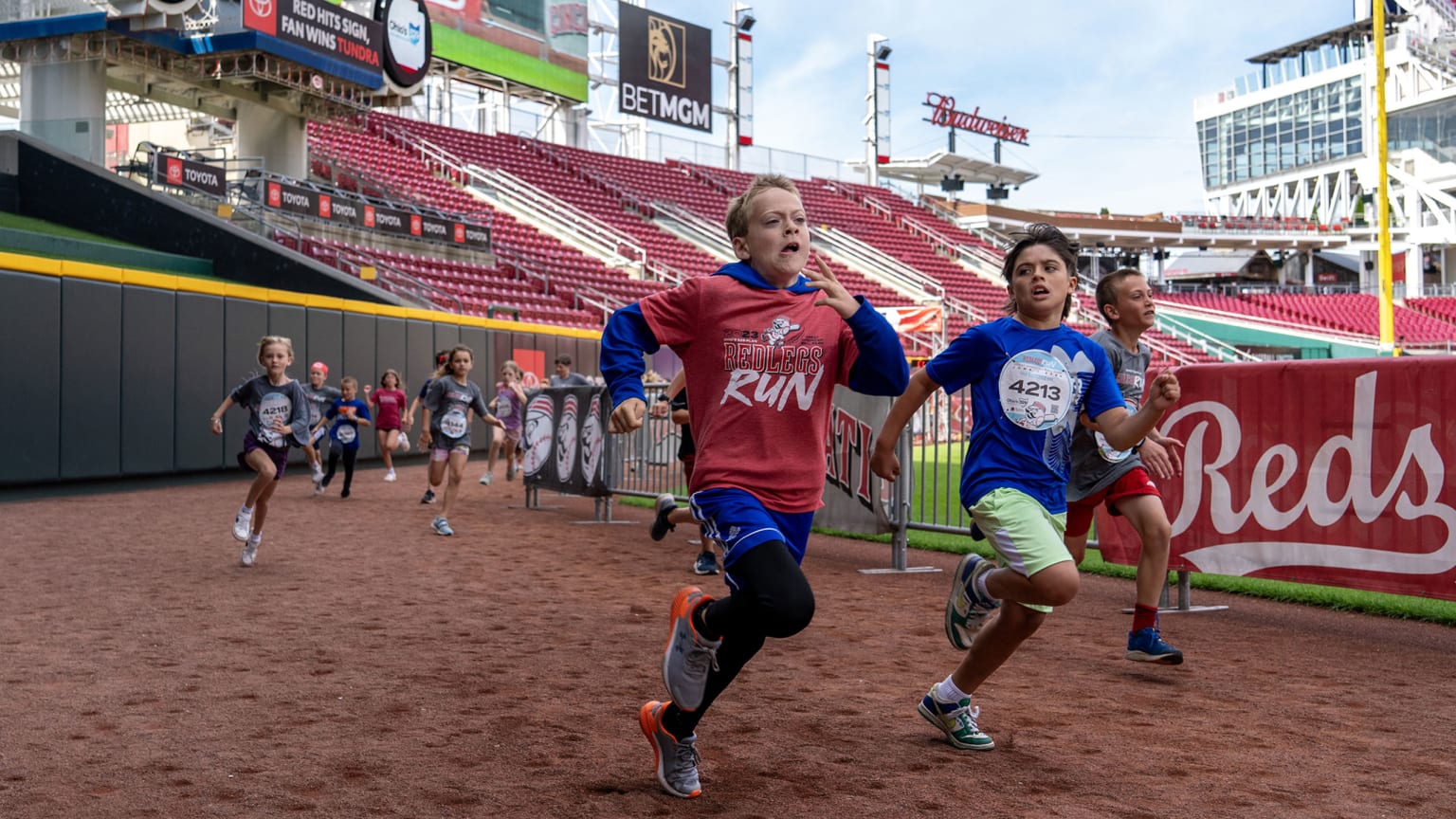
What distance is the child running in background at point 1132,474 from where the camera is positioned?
5.78 meters

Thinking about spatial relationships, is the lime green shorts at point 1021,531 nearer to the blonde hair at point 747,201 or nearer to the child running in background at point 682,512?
the blonde hair at point 747,201

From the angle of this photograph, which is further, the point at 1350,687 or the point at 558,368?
the point at 558,368

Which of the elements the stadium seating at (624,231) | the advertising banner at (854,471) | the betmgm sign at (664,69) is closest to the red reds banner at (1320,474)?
the advertising banner at (854,471)

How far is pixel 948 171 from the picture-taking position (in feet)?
214

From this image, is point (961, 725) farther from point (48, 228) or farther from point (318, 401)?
point (48, 228)

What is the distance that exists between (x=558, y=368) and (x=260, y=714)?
11546 mm

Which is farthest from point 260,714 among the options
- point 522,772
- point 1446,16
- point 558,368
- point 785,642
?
point 1446,16

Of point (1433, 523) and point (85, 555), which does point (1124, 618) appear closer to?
point (1433, 523)

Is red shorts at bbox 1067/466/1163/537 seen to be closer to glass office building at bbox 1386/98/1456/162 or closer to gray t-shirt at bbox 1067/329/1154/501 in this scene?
gray t-shirt at bbox 1067/329/1154/501

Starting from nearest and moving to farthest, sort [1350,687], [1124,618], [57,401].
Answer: [1350,687], [1124,618], [57,401]

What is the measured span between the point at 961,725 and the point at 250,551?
682cm

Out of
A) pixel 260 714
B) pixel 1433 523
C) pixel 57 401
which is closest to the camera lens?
pixel 260 714

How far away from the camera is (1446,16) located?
229 ft

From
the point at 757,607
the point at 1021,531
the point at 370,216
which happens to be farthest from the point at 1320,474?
the point at 370,216
